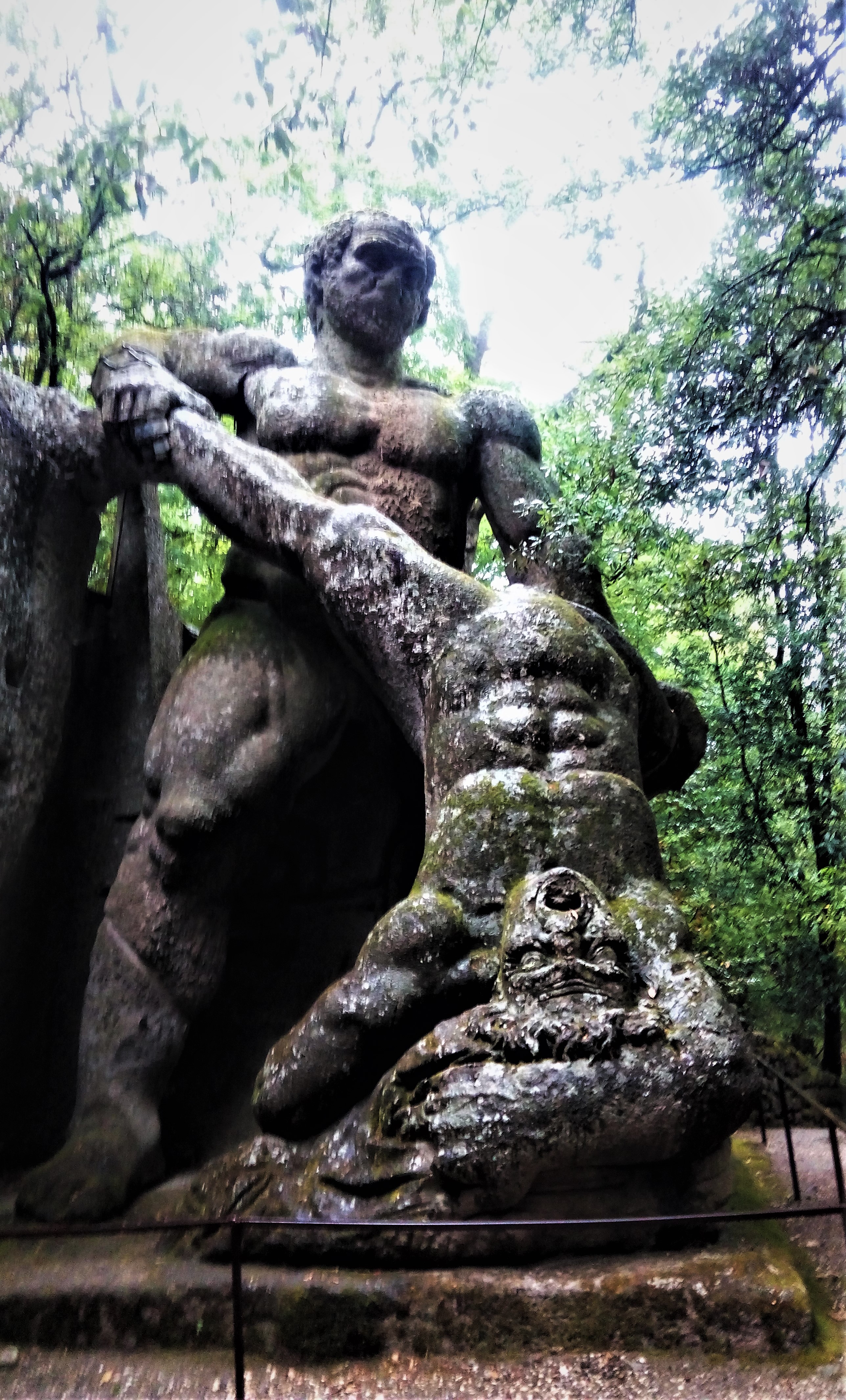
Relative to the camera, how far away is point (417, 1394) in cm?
190

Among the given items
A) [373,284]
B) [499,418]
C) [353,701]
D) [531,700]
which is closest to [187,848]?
[353,701]

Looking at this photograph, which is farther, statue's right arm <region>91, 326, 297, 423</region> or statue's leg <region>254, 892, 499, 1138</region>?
statue's right arm <region>91, 326, 297, 423</region>

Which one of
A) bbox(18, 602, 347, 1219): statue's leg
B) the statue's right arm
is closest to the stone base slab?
bbox(18, 602, 347, 1219): statue's leg

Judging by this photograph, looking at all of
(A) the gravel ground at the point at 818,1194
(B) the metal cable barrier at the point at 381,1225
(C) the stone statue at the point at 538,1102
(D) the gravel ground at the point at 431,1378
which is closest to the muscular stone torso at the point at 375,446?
Result: (C) the stone statue at the point at 538,1102

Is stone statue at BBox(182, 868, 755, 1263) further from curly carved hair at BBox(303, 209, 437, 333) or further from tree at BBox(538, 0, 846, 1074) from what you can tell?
curly carved hair at BBox(303, 209, 437, 333)

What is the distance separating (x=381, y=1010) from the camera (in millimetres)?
2375

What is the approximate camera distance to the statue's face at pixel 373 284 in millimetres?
4004

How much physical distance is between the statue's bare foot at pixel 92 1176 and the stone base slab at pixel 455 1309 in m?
0.32

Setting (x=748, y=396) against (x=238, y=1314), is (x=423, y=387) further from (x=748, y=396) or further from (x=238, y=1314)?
(x=238, y=1314)

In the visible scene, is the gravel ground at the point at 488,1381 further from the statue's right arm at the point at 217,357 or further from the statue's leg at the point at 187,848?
the statue's right arm at the point at 217,357

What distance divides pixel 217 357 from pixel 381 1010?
9.07ft

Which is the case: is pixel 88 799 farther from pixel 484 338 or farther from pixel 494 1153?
pixel 484 338

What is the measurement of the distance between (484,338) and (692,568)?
5.83 meters

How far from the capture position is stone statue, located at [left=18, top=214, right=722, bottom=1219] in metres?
2.47
